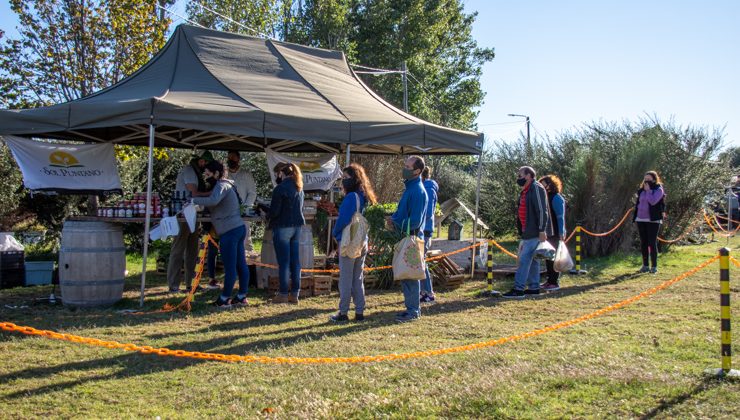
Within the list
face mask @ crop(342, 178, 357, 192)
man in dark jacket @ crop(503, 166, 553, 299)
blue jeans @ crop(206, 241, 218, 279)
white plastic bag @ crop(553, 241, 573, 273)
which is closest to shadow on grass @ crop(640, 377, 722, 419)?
face mask @ crop(342, 178, 357, 192)

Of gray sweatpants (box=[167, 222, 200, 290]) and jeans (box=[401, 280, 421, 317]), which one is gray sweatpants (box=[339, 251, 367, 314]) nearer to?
jeans (box=[401, 280, 421, 317])

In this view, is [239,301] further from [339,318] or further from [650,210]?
[650,210]

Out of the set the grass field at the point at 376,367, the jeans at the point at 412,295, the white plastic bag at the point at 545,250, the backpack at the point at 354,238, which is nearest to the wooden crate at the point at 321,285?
the grass field at the point at 376,367

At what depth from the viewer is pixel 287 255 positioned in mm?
8539

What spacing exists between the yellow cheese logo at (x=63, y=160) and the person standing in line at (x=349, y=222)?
3950 millimetres

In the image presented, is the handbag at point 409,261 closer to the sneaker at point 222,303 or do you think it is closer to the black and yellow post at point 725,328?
the sneaker at point 222,303

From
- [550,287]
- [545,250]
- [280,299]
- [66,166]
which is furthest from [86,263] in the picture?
[550,287]

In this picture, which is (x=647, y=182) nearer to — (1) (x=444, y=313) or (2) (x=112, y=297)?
(1) (x=444, y=313)

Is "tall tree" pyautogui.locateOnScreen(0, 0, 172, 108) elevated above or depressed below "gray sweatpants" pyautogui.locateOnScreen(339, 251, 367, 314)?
above

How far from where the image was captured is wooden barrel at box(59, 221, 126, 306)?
27.0 feet

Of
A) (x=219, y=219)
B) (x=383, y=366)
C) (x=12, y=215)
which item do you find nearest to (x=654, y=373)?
(x=383, y=366)

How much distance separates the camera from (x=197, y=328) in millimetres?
7250

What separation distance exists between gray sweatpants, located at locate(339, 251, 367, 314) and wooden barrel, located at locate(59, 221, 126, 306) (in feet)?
9.75

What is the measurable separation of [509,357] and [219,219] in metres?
4.07
